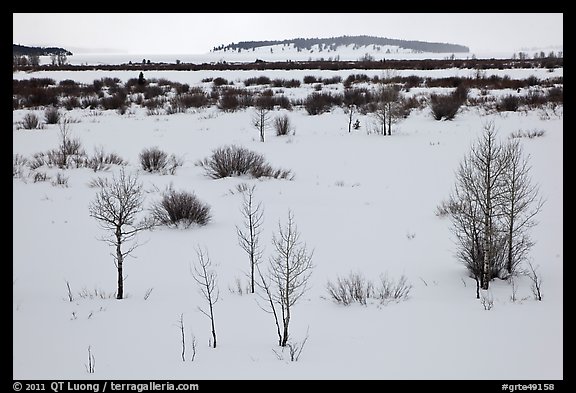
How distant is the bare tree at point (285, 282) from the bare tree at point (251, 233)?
275 millimetres

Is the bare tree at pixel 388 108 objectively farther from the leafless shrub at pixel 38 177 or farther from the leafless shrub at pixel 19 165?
the leafless shrub at pixel 19 165

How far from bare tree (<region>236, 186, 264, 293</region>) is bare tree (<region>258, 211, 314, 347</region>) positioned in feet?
0.90

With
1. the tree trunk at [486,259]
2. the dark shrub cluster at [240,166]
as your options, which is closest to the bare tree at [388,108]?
the dark shrub cluster at [240,166]

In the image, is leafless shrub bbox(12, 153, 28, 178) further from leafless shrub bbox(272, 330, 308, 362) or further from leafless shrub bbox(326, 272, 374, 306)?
leafless shrub bbox(272, 330, 308, 362)

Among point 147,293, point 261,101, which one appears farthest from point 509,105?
point 147,293

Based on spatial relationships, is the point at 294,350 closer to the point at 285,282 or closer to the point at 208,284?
the point at 208,284

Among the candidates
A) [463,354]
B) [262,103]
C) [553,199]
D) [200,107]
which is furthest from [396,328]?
[200,107]

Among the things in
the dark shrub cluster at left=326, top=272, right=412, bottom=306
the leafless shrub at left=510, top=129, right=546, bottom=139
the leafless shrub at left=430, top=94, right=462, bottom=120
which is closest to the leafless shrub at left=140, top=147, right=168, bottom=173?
the dark shrub cluster at left=326, top=272, right=412, bottom=306

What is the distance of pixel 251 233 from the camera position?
6680mm

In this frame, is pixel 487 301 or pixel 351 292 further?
pixel 351 292

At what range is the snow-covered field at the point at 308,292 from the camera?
4520 millimetres

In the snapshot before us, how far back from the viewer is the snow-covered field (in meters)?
4.52

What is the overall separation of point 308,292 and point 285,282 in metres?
0.34
